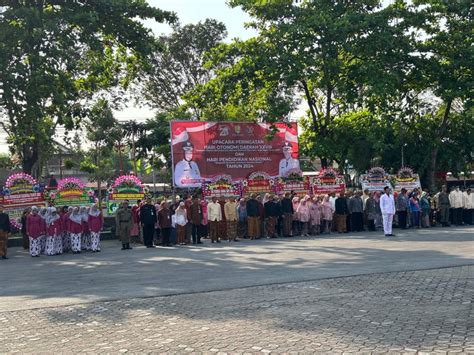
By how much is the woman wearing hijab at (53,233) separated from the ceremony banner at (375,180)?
1326 centimetres

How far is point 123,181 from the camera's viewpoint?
24.6 m

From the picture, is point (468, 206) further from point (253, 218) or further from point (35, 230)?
point (35, 230)

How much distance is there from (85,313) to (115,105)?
92.0 feet

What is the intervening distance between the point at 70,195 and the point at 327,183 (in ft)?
35.3

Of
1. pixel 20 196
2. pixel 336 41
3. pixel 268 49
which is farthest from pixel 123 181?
pixel 336 41

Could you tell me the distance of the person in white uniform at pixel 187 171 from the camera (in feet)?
93.0

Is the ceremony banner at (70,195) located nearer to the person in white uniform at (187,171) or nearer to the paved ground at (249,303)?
the person in white uniform at (187,171)

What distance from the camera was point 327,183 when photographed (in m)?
28.0

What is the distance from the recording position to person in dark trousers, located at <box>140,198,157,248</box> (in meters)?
21.7

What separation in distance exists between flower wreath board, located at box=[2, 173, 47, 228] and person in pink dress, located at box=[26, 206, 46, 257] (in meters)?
3.03

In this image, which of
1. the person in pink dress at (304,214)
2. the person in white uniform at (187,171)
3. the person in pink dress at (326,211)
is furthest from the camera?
the person in white uniform at (187,171)

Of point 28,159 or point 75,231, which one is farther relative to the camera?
point 28,159

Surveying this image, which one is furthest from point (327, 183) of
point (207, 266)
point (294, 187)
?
point (207, 266)

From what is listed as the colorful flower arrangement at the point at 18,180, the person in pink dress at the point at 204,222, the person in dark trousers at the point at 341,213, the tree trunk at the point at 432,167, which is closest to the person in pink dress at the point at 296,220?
the person in dark trousers at the point at 341,213
